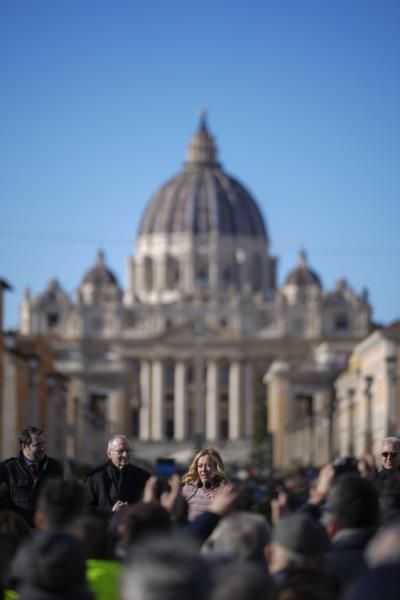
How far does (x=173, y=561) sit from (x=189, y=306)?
183m

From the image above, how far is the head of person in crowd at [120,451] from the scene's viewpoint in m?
13.3

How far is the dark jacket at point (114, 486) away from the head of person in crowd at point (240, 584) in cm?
637

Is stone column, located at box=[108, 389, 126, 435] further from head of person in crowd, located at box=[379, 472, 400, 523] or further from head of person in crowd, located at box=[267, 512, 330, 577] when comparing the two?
head of person in crowd, located at box=[267, 512, 330, 577]

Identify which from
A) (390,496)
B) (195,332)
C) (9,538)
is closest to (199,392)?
(195,332)

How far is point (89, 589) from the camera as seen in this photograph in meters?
7.74

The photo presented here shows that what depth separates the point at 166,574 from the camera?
6.41 metres

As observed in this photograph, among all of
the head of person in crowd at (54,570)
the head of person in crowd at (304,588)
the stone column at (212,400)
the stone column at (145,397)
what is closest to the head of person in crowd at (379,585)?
the head of person in crowd at (304,588)

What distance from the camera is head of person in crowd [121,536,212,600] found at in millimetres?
6383

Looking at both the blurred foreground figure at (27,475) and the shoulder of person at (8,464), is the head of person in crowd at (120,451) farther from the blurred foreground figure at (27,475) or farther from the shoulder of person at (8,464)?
the shoulder of person at (8,464)

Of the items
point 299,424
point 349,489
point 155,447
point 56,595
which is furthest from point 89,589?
point 155,447

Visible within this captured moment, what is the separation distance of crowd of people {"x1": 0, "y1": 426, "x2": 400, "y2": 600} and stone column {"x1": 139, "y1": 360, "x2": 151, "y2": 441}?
539ft

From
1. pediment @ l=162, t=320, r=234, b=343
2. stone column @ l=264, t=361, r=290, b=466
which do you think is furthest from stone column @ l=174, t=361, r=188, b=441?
stone column @ l=264, t=361, r=290, b=466

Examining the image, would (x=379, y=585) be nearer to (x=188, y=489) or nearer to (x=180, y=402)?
(x=188, y=489)

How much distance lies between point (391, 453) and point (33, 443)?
2.67 m
